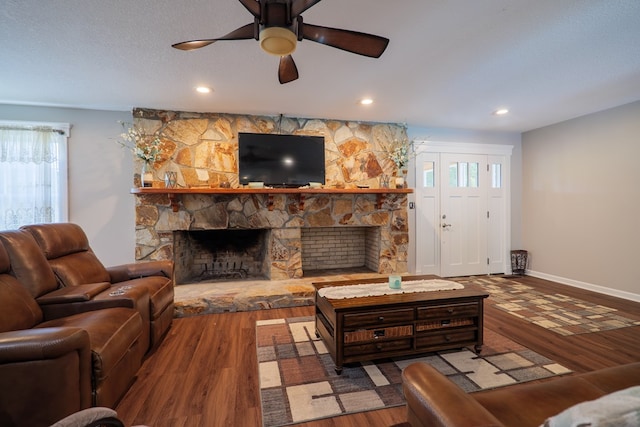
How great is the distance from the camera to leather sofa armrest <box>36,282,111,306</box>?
6.42 ft

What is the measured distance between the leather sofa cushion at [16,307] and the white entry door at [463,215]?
4.90m

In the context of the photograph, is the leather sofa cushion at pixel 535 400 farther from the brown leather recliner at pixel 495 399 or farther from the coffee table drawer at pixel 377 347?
the coffee table drawer at pixel 377 347

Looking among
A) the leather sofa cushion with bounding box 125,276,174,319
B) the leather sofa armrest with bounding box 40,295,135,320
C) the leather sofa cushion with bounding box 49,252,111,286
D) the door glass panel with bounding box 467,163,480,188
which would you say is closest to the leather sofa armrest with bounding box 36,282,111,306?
the leather sofa armrest with bounding box 40,295,135,320

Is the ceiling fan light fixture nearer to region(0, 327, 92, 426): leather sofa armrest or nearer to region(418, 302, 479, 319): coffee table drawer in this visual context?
region(0, 327, 92, 426): leather sofa armrest

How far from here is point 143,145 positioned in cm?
361

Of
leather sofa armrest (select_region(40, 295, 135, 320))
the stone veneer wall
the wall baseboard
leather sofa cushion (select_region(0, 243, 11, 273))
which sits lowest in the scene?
the wall baseboard

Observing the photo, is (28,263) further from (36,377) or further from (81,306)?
(36,377)

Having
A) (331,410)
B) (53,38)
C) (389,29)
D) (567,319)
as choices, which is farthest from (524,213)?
(53,38)

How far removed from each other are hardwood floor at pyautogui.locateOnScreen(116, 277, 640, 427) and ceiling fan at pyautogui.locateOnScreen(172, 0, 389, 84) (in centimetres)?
209

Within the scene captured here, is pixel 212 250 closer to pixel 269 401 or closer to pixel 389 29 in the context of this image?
pixel 269 401

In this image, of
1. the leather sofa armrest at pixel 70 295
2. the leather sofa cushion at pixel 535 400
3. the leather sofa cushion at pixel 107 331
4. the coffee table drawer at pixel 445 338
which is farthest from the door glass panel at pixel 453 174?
the leather sofa armrest at pixel 70 295

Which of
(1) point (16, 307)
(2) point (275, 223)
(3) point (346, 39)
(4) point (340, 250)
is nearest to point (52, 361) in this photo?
(1) point (16, 307)

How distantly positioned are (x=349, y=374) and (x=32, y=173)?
4.48m

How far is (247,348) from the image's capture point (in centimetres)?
250
